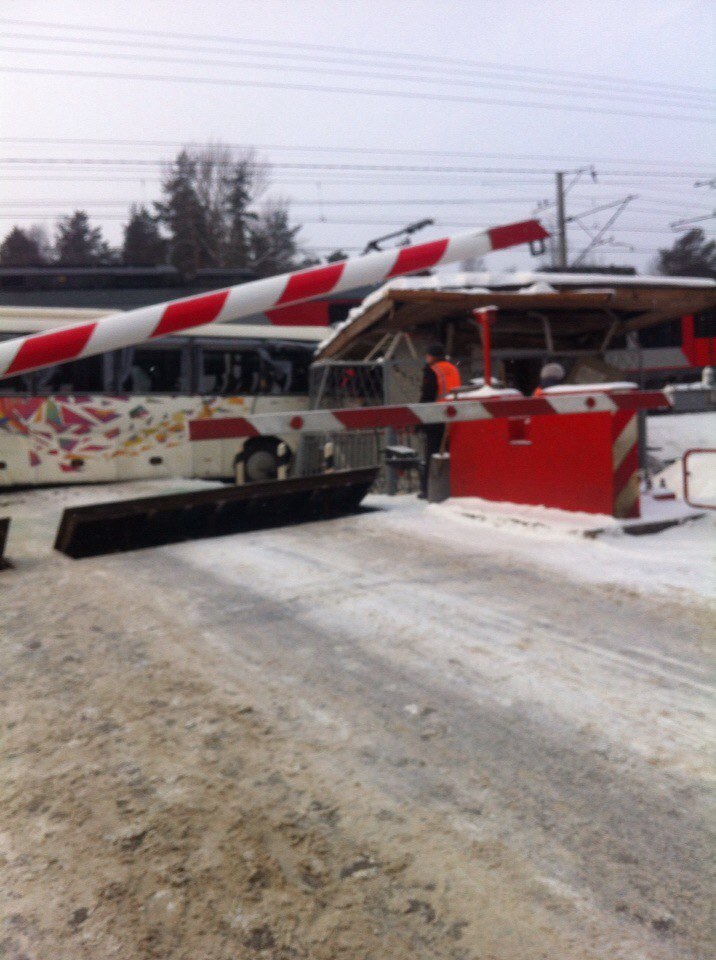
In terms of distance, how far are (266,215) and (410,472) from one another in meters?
38.6

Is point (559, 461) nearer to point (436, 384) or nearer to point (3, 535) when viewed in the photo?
point (436, 384)

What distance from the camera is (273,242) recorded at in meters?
45.4

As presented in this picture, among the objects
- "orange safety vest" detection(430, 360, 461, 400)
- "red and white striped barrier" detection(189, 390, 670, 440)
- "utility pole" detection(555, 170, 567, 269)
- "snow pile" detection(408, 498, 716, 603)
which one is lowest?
"snow pile" detection(408, 498, 716, 603)

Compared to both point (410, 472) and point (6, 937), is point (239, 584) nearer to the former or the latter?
point (6, 937)

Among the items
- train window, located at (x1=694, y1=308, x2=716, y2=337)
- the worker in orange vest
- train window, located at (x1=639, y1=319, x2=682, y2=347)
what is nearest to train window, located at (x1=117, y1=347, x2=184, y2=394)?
the worker in orange vest

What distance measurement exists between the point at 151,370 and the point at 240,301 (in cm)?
1118

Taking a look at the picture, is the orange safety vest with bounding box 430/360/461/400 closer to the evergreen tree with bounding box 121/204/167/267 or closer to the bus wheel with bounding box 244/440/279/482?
the bus wheel with bounding box 244/440/279/482

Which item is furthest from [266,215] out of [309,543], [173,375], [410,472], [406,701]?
[406,701]

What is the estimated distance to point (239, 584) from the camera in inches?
197

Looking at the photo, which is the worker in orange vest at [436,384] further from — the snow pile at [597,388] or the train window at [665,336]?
the train window at [665,336]

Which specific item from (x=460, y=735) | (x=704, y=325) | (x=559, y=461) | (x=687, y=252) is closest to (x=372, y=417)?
(x=460, y=735)

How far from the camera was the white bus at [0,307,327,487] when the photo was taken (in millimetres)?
12867

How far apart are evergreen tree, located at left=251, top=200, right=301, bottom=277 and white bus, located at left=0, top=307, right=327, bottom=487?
30.1m

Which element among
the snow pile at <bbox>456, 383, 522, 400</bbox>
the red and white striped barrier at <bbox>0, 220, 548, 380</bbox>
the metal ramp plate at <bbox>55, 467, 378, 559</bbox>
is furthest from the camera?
the snow pile at <bbox>456, 383, 522, 400</bbox>
